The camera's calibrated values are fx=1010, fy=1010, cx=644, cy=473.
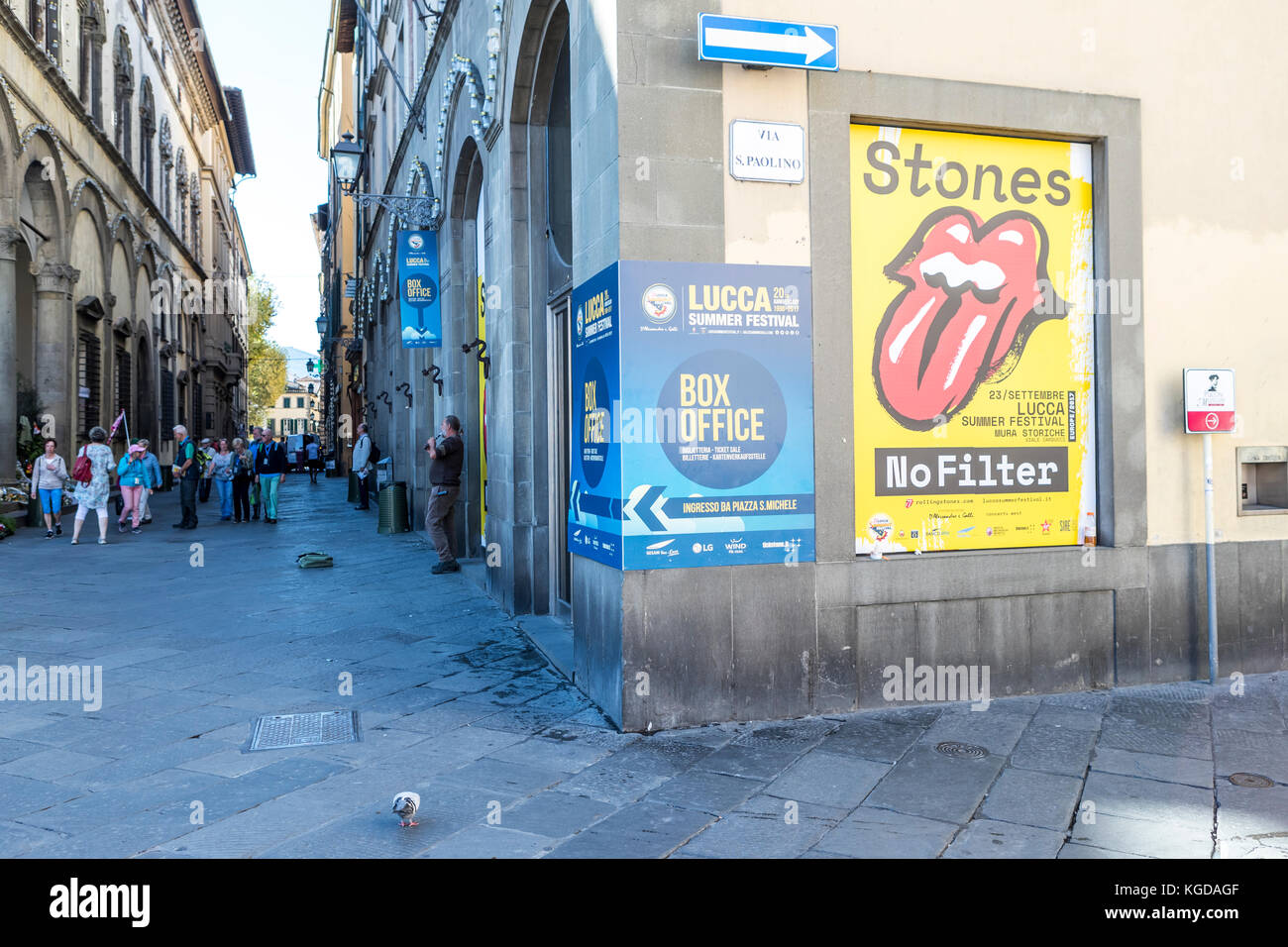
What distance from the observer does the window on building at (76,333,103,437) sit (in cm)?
2184

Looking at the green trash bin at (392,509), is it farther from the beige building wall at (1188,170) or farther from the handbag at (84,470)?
the beige building wall at (1188,170)

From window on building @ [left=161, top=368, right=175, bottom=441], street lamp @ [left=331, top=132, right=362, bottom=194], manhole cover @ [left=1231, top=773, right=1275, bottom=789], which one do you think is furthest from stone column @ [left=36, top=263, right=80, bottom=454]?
manhole cover @ [left=1231, top=773, right=1275, bottom=789]

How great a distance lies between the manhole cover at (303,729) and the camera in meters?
5.14

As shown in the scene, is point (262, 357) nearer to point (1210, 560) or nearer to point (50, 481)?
point (50, 481)

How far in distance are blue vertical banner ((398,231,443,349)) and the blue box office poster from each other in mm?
8511

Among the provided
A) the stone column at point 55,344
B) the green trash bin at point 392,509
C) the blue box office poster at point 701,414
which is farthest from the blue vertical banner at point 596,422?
the stone column at point 55,344

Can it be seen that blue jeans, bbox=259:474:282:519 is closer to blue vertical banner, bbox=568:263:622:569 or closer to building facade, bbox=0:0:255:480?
building facade, bbox=0:0:255:480

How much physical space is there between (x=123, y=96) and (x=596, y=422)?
92.0 feet

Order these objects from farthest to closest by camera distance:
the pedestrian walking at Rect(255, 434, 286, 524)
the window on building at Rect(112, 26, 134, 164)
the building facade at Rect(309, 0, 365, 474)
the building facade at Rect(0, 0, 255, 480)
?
the building facade at Rect(309, 0, 365, 474), the window on building at Rect(112, 26, 134, 164), the pedestrian walking at Rect(255, 434, 286, 524), the building facade at Rect(0, 0, 255, 480)

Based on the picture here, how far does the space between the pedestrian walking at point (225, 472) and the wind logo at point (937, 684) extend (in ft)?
50.3
